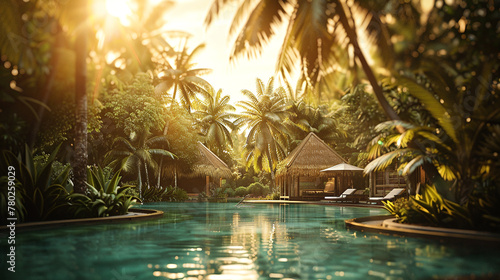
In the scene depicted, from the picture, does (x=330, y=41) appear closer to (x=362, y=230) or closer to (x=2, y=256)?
(x=362, y=230)

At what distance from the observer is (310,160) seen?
29.7m

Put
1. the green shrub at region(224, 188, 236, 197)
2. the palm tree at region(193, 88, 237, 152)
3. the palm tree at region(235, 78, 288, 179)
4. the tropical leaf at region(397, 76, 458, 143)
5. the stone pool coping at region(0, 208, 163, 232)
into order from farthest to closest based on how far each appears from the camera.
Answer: the palm tree at region(193, 88, 237, 152) < the green shrub at region(224, 188, 236, 197) < the palm tree at region(235, 78, 288, 179) < the stone pool coping at region(0, 208, 163, 232) < the tropical leaf at region(397, 76, 458, 143)

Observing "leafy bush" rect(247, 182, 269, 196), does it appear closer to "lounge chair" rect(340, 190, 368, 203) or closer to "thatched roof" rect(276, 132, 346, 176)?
"thatched roof" rect(276, 132, 346, 176)

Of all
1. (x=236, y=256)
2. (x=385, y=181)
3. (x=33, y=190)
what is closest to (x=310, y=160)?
(x=385, y=181)

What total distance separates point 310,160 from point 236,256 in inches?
929

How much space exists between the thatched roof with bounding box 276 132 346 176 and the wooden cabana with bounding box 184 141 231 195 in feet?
18.7

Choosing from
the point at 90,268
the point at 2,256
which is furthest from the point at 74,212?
the point at 90,268

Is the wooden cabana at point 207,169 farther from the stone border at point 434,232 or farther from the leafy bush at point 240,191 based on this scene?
the stone border at point 434,232

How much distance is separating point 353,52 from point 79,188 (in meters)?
7.76

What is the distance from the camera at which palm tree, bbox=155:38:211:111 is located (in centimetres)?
3234

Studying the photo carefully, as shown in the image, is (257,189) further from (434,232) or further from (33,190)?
(434,232)

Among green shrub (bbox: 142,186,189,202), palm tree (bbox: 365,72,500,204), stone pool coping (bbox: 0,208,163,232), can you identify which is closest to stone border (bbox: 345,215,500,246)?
palm tree (bbox: 365,72,500,204)

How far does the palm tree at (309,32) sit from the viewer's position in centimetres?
1033

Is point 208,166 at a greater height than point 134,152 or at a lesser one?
lesser
